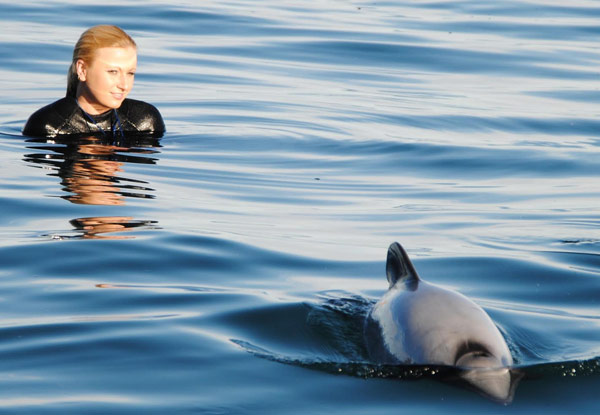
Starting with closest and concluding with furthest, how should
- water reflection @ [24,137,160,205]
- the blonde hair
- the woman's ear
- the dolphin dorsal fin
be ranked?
1. the dolphin dorsal fin
2. water reflection @ [24,137,160,205]
3. the blonde hair
4. the woman's ear

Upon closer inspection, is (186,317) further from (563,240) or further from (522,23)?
(522,23)

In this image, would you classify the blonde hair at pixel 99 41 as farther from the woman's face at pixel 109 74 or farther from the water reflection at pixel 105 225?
the water reflection at pixel 105 225

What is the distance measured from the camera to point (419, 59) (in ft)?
58.9

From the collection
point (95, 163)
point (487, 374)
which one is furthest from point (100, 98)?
point (487, 374)

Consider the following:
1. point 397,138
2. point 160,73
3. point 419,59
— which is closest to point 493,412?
point 397,138

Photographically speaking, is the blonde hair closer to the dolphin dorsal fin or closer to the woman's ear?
the woman's ear

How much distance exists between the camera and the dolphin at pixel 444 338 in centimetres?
439

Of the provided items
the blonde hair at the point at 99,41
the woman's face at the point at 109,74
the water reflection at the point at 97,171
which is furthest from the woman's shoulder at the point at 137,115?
the blonde hair at the point at 99,41

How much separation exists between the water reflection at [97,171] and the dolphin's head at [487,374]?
10.0ft

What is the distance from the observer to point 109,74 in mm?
9914

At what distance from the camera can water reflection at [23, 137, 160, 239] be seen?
7250 mm

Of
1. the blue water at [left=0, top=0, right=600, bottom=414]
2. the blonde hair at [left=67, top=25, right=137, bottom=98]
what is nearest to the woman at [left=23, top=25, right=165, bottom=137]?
the blonde hair at [left=67, top=25, right=137, bottom=98]

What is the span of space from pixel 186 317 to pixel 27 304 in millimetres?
811

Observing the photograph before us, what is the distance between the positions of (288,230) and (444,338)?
10.4 ft
